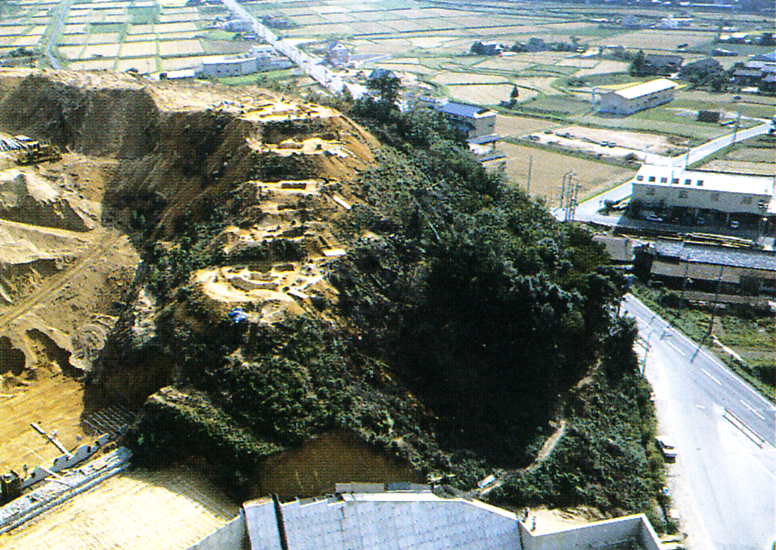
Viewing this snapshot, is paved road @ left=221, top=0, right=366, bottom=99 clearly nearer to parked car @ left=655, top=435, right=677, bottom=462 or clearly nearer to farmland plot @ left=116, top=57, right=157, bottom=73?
farmland plot @ left=116, top=57, right=157, bottom=73

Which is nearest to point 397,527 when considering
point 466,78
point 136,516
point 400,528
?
point 400,528

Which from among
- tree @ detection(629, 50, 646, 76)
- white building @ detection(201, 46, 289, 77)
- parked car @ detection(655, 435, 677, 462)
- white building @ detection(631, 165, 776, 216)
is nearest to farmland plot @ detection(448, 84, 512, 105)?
tree @ detection(629, 50, 646, 76)

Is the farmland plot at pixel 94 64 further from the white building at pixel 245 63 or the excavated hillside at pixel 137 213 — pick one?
the excavated hillside at pixel 137 213

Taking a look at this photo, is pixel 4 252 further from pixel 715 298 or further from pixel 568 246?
pixel 715 298

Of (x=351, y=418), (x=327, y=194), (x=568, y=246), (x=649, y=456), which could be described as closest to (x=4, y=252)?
(x=327, y=194)

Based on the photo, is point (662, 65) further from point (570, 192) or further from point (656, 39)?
point (570, 192)

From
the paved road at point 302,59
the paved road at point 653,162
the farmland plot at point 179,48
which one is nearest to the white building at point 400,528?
the paved road at point 653,162
